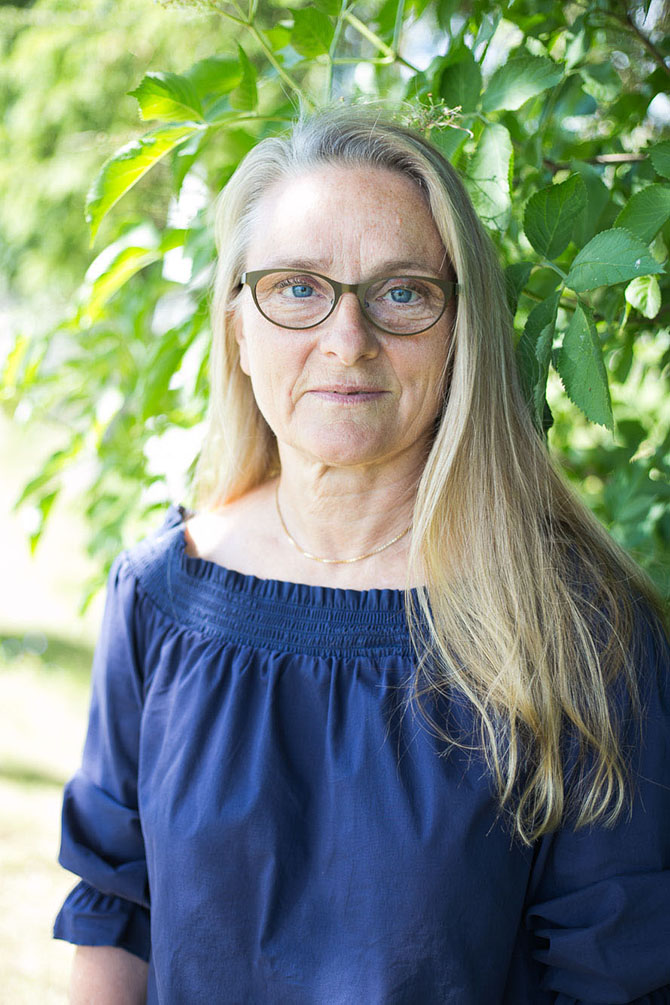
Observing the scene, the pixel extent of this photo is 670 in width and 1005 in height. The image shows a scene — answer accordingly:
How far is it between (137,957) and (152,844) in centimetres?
31

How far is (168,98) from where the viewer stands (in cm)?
140

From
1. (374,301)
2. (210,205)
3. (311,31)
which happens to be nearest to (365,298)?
(374,301)

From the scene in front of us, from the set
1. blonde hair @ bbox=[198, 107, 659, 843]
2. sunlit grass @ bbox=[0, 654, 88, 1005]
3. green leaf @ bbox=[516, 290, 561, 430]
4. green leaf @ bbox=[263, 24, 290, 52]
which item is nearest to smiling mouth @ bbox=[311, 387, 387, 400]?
blonde hair @ bbox=[198, 107, 659, 843]

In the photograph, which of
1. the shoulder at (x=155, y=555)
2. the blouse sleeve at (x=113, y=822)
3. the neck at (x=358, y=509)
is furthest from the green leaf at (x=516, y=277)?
the blouse sleeve at (x=113, y=822)

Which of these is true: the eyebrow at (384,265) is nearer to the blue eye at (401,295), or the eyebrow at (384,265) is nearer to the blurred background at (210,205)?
the blue eye at (401,295)

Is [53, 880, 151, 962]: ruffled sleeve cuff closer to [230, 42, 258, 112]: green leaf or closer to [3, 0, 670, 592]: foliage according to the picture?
[3, 0, 670, 592]: foliage

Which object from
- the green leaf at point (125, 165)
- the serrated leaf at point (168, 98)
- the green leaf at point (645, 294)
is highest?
the serrated leaf at point (168, 98)

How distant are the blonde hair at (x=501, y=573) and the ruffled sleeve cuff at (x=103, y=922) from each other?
2.32ft

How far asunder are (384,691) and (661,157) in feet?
2.78

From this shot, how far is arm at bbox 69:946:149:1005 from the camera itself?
5.08 feet

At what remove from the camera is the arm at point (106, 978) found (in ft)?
5.08

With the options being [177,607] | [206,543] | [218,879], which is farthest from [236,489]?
[218,879]

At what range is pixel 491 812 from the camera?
1278 millimetres

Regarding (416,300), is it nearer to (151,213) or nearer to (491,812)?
(491,812)
